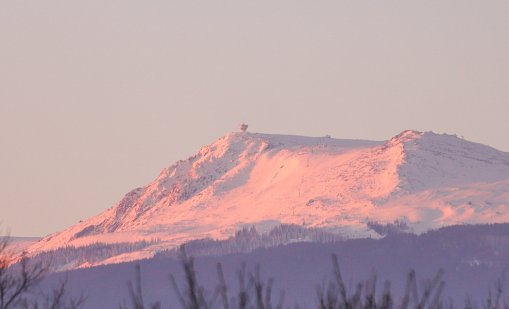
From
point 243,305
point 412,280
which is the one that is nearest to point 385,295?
point 412,280

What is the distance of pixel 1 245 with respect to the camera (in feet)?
179

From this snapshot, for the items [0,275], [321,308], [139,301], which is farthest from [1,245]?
[321,308]

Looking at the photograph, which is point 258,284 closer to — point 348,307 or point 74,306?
point 348,307

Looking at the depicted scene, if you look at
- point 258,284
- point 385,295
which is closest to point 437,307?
point 385,295

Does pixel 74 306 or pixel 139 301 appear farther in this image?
pixel 74 306

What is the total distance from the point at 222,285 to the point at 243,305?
94 cm

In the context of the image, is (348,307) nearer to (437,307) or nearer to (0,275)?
(437,307)

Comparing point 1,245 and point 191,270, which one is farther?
point 1,245

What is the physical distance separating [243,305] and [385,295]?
4227mm

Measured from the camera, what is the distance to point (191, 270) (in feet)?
160

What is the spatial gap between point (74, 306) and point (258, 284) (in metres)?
9.34

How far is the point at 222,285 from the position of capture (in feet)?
160

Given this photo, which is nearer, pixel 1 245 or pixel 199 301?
pixel 199 301

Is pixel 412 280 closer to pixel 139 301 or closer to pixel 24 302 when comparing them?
pixel 139 301
